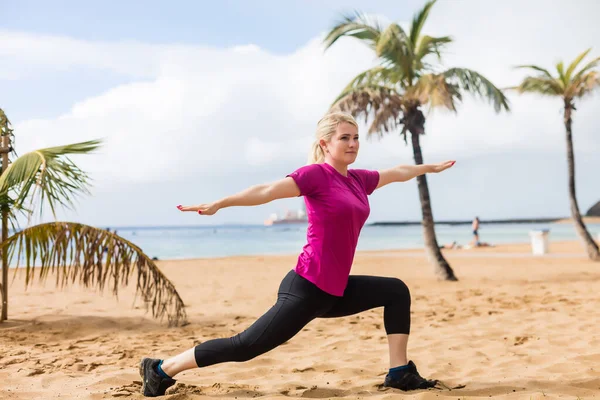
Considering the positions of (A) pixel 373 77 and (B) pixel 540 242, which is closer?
(A) pixel 373 77

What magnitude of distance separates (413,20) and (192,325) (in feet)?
28.1

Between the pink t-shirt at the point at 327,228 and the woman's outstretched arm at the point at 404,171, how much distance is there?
627 millimetres

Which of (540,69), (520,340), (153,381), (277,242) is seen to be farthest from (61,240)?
(277,242)

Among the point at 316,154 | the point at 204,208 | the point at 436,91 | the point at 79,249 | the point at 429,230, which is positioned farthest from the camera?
the point at 429,230

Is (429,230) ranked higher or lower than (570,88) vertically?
lower

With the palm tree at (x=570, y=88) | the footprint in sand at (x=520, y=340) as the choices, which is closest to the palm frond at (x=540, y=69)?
the palm tree at (x=570, y=88)

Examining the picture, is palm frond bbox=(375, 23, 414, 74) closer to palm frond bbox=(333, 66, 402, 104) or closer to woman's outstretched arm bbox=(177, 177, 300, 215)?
palm frond bbox=(333, 66, 402, 104)

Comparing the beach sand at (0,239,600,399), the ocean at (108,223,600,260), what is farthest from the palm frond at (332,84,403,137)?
the ocean at (108,223,600,260)

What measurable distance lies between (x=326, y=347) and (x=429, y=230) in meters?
8.16

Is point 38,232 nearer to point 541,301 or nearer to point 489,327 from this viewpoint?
point 489,327

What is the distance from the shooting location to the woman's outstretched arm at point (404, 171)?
3885 mm

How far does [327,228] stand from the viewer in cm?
323

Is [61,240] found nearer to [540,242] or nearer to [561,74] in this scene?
[561,74]

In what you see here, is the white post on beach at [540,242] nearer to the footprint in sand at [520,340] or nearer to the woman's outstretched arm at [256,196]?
the footprint in sand at [520,340]
